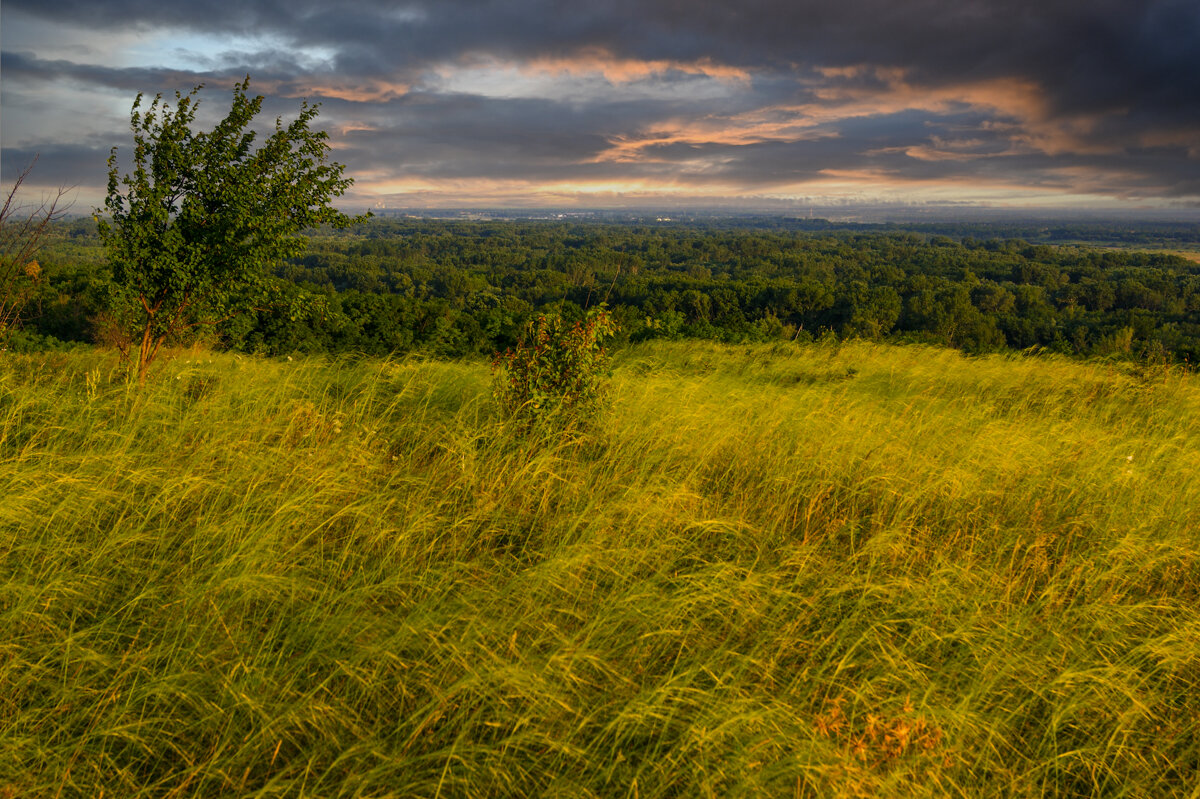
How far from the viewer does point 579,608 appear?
2.38 meters

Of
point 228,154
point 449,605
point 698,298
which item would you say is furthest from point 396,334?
point 698,298

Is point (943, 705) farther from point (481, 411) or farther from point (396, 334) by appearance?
point (396, 334)

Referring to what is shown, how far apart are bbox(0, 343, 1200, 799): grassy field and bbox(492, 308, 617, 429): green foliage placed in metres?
0.32

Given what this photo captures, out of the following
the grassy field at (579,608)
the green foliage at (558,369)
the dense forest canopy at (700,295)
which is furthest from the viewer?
the dense forest canopy at (700,295)

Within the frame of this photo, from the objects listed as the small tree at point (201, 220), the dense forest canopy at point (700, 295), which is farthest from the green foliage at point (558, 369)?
the small tree at point (201, 220)

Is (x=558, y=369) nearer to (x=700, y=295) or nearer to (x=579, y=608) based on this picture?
(x=579, y=608)

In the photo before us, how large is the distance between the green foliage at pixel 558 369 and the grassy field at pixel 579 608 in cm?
32

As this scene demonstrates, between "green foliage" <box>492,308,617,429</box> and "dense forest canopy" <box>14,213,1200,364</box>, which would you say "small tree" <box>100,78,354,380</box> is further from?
"green foliage" <box>492,308,617,429</box>

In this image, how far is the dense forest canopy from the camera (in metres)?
15.0

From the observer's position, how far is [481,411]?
492 cm

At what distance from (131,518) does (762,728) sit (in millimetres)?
3049

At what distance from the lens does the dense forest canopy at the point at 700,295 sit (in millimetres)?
15047

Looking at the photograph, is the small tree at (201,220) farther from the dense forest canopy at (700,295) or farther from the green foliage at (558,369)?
the green foliage at (558,369)

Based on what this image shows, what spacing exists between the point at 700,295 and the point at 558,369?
48624 millimetres
